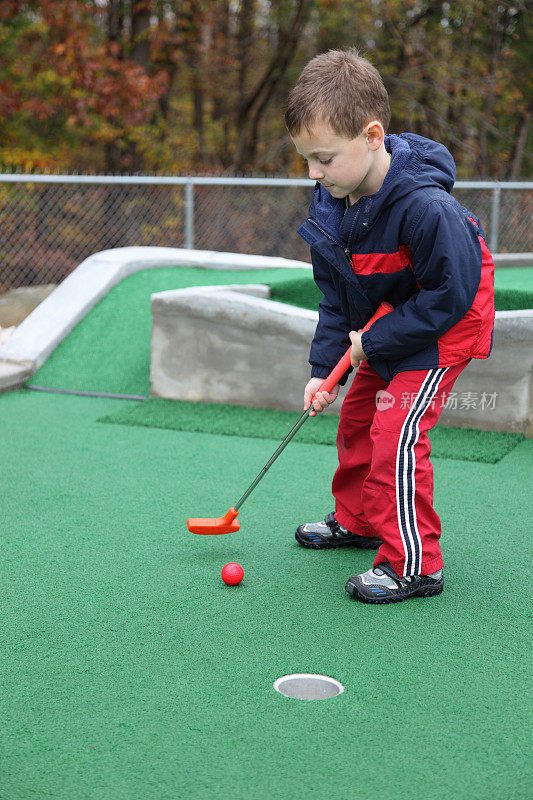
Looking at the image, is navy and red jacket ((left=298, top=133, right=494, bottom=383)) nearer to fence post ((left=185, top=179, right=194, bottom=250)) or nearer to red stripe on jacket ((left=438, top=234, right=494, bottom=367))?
red stripe on jacket ((left=438, top=234, right=494, bottom=367))

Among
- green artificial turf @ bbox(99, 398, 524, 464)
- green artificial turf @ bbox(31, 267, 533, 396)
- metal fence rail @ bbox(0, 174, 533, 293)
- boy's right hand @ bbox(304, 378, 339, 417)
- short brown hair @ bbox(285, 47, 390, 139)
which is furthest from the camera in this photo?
metal fence rail @ bbox(0, 174, 533, 293)

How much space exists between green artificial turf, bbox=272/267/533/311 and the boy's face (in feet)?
8.77

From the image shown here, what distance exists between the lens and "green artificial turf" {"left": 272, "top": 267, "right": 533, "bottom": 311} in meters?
4.97

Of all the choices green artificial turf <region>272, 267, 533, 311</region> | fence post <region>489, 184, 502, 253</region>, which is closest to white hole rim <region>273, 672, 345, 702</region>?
green artificial turf <region>272, 267, 533, 311</region>

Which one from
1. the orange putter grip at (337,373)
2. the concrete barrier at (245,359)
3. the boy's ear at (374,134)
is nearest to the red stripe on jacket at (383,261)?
the orange putter grip at (337,373)

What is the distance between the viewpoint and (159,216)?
25.1 ft

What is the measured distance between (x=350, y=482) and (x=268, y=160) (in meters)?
11.5

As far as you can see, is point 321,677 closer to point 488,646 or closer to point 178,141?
point 488,646

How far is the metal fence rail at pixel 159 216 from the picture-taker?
277 inches

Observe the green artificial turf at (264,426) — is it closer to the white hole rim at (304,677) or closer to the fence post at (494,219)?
the white hole rim at (304,677)

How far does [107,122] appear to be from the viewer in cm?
1170

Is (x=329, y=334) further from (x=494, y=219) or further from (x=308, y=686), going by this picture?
(x=494, y=219)

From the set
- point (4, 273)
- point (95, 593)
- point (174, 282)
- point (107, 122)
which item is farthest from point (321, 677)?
point (107, 122)

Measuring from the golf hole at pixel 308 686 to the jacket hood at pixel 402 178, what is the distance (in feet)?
4.10
